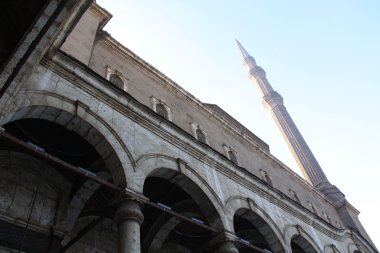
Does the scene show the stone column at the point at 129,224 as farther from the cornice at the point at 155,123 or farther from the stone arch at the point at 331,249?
the stone arch at the point at 331,249

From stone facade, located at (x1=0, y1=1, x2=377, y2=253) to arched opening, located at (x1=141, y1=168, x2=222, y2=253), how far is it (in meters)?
0.03

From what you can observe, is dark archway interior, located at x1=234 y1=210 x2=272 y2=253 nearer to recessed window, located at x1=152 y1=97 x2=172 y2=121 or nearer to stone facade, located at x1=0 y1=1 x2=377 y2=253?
stone facade, located at x1=0 y1=1 x2=377 y2=253

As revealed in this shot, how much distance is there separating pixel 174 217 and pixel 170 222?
24 cm

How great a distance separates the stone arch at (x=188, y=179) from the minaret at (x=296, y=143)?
16944mm

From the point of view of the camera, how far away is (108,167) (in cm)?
733

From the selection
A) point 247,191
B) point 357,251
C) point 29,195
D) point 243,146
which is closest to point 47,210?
point 29,195

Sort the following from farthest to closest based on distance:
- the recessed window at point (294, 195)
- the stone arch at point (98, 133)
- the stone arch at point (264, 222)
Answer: the recessed window at point (294, 195)
the stone arch at point (264, 222)
the stone arch at point (98, 133)

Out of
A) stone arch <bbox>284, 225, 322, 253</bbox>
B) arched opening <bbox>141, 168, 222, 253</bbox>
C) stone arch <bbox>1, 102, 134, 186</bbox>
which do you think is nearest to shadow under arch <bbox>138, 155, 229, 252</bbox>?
arched opening <bbox>141, 168, 222, 253</bbox>

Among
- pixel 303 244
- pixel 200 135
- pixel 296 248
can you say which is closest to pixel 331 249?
pixel 296 248

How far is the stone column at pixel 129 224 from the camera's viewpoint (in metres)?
6.11

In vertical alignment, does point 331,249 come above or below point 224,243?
above

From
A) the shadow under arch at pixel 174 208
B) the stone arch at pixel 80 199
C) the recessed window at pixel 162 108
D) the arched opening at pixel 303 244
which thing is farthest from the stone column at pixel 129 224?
the arched opening at pixel 303 244

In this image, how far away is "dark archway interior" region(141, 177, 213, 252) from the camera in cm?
980

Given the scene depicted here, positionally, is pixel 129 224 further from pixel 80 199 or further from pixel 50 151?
pixel 50 151
